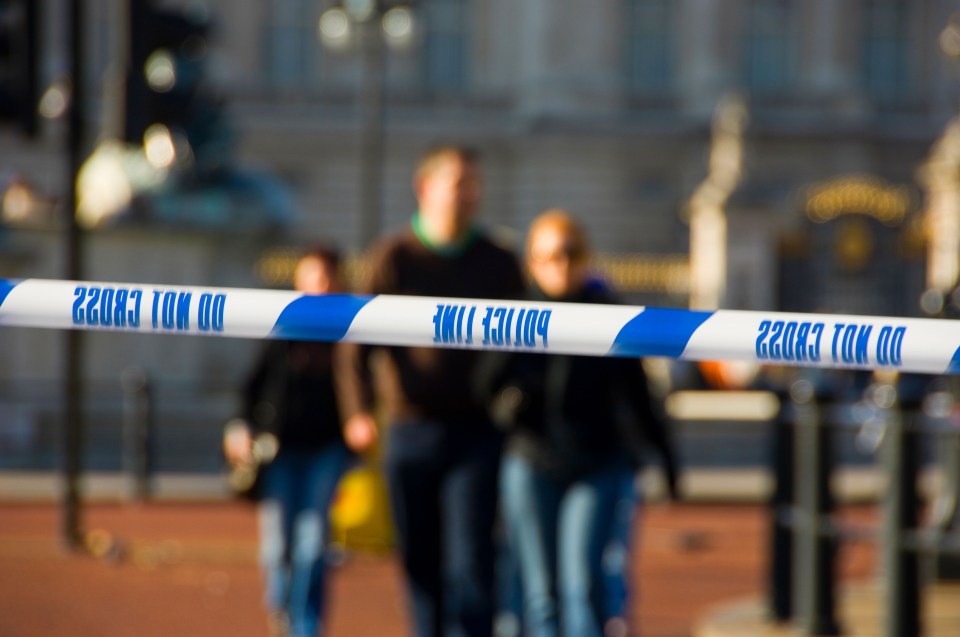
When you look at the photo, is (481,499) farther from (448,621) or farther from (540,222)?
(540,222)

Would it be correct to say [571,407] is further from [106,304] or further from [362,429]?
[106,304]

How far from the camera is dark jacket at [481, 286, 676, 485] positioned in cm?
571

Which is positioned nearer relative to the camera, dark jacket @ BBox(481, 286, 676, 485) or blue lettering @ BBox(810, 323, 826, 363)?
blue lettering @ BBox(810, 323, 826, 363)

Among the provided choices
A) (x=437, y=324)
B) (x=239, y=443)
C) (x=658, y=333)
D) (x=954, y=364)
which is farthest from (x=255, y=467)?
(x=954, y=364)

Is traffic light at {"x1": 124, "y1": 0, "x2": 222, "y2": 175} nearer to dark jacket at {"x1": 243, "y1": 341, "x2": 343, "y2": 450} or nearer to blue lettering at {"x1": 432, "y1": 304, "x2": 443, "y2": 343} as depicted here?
dark jacket at {"x1": 243, "y1": 341, "x2": 343, "y2": 450}

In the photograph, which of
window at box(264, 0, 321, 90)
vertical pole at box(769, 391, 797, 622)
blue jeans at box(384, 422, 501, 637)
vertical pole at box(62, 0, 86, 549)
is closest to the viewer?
blue jeans at box(384, 422, 501, 637)

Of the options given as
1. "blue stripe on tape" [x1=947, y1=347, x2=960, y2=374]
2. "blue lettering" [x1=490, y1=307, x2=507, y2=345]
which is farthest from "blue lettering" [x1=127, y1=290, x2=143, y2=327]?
"blue stripe on tape" [x1=947, y1=347, x2=960, y2=374]

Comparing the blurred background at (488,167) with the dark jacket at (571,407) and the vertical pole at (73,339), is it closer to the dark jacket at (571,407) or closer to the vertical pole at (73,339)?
the vertical pole at (73,339)

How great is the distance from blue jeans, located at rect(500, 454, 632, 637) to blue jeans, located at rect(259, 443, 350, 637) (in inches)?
51.1

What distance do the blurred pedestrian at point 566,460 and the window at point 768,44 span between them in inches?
1609

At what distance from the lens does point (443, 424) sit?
5.50 m

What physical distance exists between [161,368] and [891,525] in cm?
1353

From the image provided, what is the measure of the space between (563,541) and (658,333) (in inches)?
99.2

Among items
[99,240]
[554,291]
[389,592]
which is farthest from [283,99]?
[554,291]
